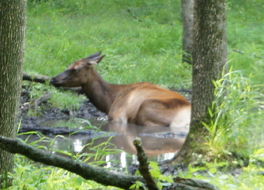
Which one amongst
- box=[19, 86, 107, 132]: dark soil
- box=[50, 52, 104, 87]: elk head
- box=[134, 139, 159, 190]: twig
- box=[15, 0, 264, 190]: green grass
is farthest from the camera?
box=[50, 52, 104, 87]: elk head

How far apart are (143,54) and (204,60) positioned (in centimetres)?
1117

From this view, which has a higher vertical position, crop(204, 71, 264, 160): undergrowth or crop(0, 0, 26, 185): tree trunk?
crop(0, 0, 26, 185): tree trunk

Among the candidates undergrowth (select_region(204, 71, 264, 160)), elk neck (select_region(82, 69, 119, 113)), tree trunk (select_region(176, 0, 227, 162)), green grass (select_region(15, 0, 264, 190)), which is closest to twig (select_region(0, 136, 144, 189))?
green grass (select_region(15, 0, 264, 190))

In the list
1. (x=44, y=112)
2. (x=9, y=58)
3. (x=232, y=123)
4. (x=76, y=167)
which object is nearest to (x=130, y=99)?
(x=44, y=112)

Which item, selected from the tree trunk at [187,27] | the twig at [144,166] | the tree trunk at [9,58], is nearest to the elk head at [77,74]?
the tree trunk at [187,27]

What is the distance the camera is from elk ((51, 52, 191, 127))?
11680 mm

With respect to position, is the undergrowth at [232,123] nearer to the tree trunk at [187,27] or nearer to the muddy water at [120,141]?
the muddy water at [120,141]

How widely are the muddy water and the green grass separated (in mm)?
1313

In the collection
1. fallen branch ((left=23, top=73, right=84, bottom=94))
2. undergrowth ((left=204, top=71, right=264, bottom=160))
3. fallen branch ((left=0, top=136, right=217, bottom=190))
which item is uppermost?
fallen branch ((left=0, top=136, right=217, bottom=190))

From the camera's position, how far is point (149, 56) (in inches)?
697

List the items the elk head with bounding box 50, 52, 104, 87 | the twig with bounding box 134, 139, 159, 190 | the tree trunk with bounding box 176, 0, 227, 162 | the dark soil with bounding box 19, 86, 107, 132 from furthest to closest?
the elk head with bounding box 50, 52, 104, 87 < the dark soil with bounding box 19, 86, 107, 132 < the tree trunk with bounding box 176, 0, 227, 162 < the twig with bounding box 134, 139, 159, 190

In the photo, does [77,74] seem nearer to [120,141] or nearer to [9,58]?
[120,141]

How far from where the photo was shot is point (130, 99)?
12172 millimetres

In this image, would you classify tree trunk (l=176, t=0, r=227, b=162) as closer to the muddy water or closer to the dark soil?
the muddy water
